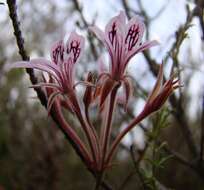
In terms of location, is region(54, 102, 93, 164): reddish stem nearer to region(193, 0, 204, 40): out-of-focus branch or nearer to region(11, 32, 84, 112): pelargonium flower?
region(11, 32, 84, 112): pelargonium flower

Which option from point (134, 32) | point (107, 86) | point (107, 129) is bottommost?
point (107, 129)

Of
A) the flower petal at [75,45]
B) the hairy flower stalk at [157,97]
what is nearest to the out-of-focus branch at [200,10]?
the hairy flower stalk at [157,97]

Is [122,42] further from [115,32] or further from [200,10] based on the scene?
[200,10]

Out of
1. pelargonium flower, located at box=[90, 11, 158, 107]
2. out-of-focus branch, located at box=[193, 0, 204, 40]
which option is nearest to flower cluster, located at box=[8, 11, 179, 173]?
pelargonium flower, located at box=[90, 11, 158, 107]

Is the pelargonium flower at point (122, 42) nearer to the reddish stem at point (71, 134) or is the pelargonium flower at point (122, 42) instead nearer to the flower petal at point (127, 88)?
the flower petal at point (127, 88)

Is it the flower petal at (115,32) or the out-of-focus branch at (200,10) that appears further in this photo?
the out-of-focus branch at (200,10)

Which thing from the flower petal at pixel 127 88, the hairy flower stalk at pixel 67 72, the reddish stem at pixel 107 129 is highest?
the hairy flower stalk at pixel 67 72

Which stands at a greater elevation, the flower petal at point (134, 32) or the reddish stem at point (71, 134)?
the flower petal at point (134, 32)

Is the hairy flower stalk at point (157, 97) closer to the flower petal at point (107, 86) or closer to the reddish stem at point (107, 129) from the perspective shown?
the reddish stem at point (107, 129)

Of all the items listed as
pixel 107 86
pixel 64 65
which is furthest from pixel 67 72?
pixel 107 86
